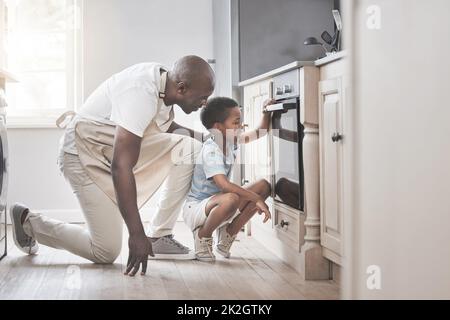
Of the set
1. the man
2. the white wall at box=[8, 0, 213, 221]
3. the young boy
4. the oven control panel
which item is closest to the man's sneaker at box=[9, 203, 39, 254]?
the man

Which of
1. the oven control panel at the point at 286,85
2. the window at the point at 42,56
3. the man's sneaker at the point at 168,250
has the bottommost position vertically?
the man's sneaker at the point at 168,250

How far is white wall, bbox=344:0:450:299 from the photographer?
1.25m

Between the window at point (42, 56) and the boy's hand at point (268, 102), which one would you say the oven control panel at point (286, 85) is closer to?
the boy's hand at point (268, 102)

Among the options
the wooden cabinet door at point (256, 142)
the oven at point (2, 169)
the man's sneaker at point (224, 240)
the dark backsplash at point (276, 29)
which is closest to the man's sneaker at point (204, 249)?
the man's sneaker at point (224, 240)

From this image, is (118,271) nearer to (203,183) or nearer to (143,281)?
(143,281)

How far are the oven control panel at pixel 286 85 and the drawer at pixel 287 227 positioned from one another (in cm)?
46

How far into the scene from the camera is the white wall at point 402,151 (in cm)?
125

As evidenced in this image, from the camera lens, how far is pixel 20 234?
3047mm

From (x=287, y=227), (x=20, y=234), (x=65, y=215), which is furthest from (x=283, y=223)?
(x=65, y=215)

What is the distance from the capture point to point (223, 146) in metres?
3.12

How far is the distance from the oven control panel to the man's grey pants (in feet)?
1.37

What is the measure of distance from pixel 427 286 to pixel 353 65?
407 mm

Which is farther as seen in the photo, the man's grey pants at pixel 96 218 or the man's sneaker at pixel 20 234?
the man's sneaker at pixel 20 234

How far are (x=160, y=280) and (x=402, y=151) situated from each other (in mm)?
1443
